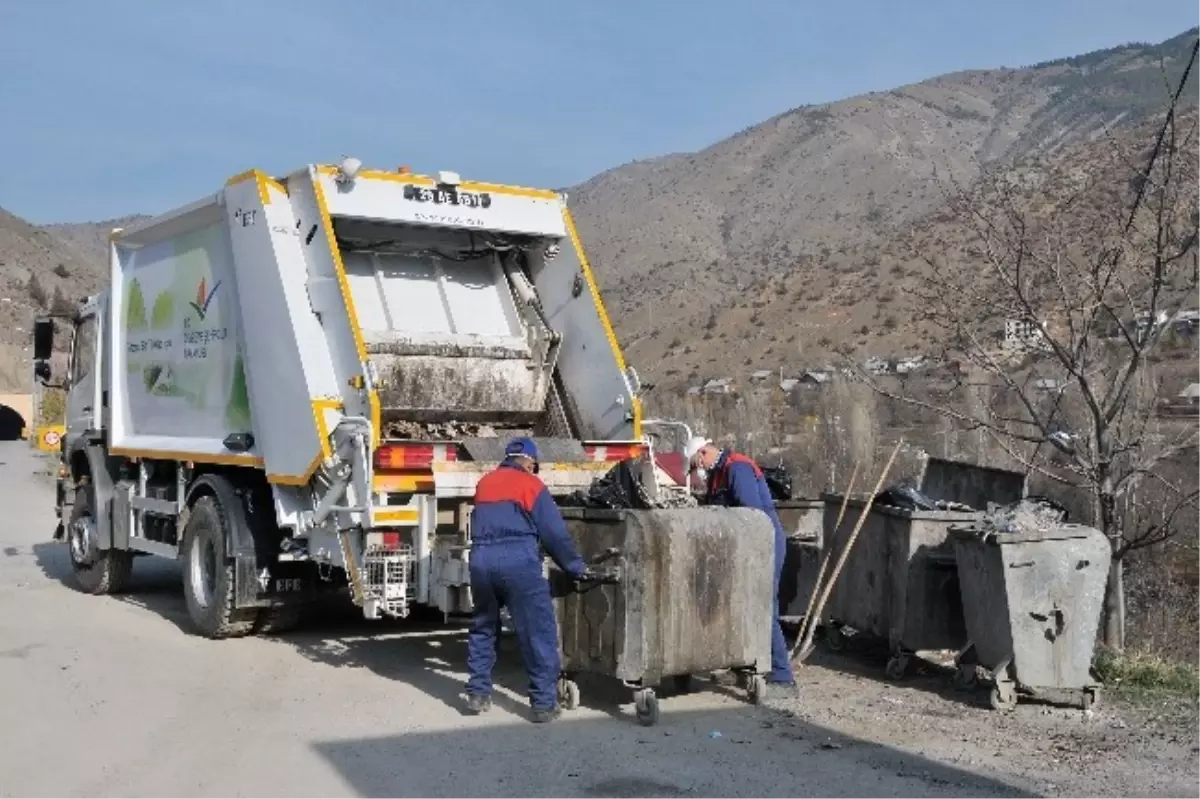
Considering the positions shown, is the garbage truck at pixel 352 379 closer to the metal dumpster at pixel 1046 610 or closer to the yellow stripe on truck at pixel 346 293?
the yellow stripe on truck at pixel 346 293

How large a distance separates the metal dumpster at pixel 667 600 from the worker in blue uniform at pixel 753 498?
196mm

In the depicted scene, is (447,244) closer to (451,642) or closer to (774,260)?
(451,642)

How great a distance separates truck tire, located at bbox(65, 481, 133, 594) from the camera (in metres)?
11.0

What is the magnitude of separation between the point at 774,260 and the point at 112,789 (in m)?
62.5

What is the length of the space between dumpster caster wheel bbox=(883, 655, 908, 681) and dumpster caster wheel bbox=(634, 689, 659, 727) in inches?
72.9

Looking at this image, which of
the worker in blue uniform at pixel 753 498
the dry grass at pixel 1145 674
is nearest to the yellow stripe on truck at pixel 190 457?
the worker in blue uniform at pixel 753 498

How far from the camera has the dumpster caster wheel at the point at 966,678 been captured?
7336 millimetres

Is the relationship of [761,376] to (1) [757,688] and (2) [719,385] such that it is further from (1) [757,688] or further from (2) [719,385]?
(1) [757,688]

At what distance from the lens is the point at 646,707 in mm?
6469

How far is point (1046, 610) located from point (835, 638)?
2.07 meters

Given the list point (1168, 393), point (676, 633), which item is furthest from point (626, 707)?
point (1168, 393)

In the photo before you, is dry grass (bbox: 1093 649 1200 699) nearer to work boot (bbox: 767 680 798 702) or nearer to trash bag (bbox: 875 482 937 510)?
trash bag (bbox: 875 482 937 510)

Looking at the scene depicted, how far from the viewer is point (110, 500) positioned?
10859 mm

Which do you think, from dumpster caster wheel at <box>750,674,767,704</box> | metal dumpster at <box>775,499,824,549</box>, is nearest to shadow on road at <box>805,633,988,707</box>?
metal dumpster at <box>775,499,824,549</box>
